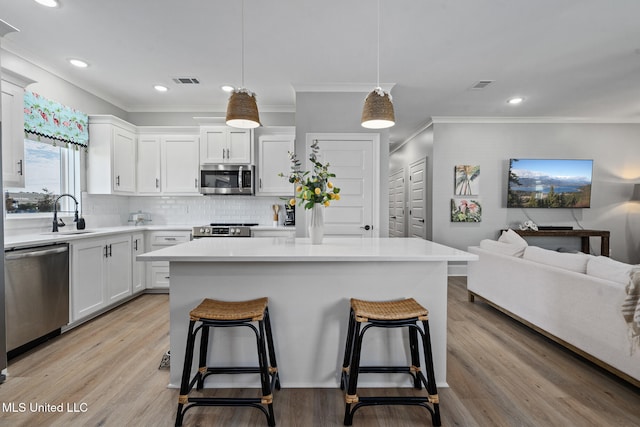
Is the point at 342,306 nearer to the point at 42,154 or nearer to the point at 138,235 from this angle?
the point at 138,235

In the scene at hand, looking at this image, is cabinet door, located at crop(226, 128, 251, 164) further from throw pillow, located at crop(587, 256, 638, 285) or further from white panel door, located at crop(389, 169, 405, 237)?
white panel door, located at crop(389, 169, 405, 237)

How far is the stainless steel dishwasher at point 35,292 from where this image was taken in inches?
97.4

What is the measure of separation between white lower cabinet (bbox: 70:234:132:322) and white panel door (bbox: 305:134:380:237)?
2.50 meters

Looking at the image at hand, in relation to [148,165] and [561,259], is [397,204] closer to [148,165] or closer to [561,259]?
[561,259]

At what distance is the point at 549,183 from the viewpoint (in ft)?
17.7

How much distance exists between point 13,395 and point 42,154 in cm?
266

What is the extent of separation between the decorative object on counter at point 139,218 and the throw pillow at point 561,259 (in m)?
5.05

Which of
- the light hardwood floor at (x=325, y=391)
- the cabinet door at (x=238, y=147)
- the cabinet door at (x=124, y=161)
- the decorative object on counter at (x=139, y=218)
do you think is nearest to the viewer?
the light hardwood floor at (x=325, y=391)

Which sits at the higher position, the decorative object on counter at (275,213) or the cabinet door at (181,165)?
the cabinet door at (181,165)

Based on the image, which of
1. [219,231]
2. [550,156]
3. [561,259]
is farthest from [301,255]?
[550,156]

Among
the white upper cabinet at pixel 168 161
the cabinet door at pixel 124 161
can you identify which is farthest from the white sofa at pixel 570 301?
the cabinet door at pixel 124 161

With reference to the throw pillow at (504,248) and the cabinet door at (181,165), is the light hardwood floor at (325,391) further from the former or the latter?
the cabinet door at (181,165)

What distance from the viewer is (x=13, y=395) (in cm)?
204

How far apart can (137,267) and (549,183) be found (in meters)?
6.50
